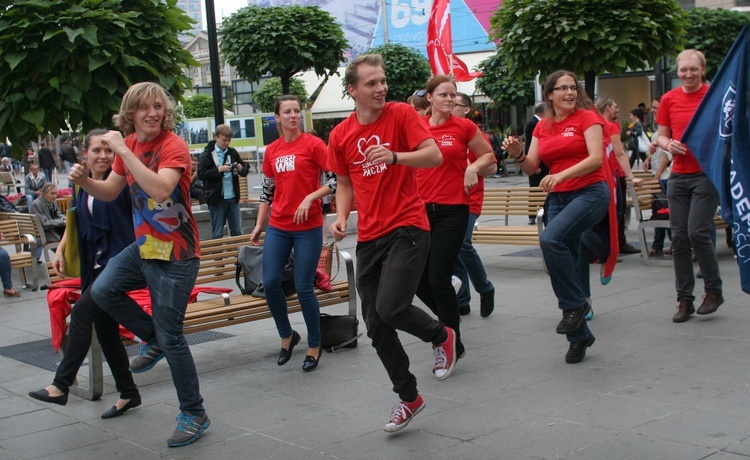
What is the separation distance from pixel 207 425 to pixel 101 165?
5.68 ft

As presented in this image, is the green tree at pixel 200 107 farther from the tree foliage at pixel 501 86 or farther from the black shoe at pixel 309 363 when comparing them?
the black shoe at pixel 309 363

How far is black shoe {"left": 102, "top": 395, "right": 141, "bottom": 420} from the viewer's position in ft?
17.7

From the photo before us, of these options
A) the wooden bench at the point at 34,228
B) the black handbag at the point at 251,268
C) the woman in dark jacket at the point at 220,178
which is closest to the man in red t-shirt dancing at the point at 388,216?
the black handbag at the point at 251,268

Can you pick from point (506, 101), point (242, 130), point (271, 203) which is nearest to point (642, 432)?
point (271, 203)

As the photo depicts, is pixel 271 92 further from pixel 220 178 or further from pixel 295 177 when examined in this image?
pixel 295 177

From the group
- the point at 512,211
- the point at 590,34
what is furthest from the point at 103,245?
the point at 590,34

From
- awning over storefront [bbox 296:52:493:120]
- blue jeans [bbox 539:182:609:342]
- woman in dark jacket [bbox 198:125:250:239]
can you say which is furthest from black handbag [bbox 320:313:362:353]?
awning over storefront [bbox 296:52:493:120]

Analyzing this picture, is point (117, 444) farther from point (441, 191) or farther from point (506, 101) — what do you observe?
point (506, 101)

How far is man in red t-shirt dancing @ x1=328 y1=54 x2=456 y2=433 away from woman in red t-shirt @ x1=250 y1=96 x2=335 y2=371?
1.29 meters

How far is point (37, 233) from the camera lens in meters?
11.7

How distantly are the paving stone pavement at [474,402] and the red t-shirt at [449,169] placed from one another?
114 centimetres

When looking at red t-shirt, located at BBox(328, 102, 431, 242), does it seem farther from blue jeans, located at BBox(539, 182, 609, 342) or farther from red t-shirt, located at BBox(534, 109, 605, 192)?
red t-shirt, located at BBox(534, 109, 605, 192)

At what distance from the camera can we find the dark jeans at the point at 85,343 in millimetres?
5344

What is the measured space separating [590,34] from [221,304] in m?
7.85
